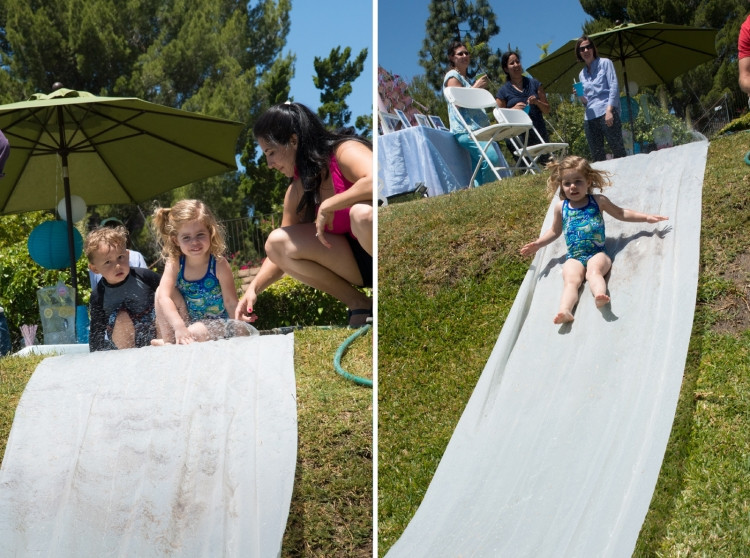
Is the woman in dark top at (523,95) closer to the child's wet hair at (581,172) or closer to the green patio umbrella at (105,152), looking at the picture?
the child's wet hair at (581,172)

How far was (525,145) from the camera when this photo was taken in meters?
4.76

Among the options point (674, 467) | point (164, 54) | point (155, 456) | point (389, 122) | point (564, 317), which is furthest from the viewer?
point (164, 54)

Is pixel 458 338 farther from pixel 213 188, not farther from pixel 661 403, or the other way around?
pixel 213 188

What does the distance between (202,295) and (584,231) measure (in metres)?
1.56

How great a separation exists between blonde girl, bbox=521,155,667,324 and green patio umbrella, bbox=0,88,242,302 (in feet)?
7.44

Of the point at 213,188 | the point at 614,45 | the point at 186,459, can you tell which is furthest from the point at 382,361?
the point at 213,188

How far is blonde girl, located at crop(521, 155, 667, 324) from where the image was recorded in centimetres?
330

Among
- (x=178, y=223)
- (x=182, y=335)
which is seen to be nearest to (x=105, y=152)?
(x=178, y=223)

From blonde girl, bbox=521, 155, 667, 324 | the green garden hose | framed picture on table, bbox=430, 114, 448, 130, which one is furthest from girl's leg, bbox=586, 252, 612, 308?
framed picture on table, bbox=430, 114, 448, 130

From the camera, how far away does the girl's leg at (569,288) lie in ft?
10.6

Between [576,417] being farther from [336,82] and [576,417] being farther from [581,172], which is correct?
[336,82]

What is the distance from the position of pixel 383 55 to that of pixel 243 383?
1.72 metres

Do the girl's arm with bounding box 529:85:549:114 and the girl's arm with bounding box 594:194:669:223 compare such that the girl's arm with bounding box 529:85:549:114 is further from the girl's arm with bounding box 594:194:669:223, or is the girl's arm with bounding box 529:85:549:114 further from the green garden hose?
the green garden hose

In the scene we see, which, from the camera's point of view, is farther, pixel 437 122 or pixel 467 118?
pixel 437 122
